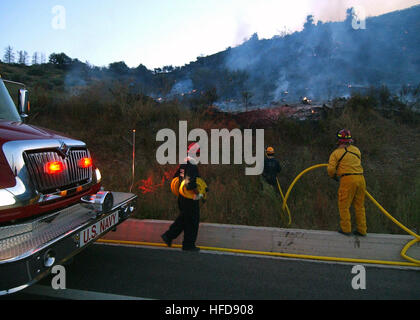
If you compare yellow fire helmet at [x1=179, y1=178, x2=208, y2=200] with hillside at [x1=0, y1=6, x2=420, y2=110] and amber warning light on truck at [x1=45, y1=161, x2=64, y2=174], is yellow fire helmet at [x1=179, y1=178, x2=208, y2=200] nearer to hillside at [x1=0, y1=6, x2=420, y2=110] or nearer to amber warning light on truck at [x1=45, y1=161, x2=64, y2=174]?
amber warning light on truck at [x1=45, y1=161, x2=64, y2=174]

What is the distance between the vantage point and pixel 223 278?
134 inches

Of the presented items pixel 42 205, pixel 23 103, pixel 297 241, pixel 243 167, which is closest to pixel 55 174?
pixel 42 205

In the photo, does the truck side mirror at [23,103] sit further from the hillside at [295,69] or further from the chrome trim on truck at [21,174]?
the hillside at [295,69]

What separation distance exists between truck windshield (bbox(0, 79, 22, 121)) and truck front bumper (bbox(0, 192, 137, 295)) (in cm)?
149

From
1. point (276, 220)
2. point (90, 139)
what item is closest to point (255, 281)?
point (276, 220)

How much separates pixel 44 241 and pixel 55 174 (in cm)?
71

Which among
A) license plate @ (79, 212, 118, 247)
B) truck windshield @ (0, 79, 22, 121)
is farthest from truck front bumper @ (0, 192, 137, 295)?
truck windshield @ (0, 79, 22, 121)

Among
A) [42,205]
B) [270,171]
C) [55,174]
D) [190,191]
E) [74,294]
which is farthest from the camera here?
[270,171]

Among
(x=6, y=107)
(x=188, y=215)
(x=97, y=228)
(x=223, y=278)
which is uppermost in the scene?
(x=6, y=107)

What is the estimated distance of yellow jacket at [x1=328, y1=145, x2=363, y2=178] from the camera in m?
4.40

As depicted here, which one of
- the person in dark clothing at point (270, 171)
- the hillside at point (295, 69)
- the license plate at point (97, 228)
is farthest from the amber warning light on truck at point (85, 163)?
the hillside at point (295, 69)

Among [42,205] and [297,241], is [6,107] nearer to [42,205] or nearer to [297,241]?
[42,205]

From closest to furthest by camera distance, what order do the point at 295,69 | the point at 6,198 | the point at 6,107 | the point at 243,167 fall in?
the point at 6,198 < the point at 6,107 < the point at 243,167 < the point at 295,69
